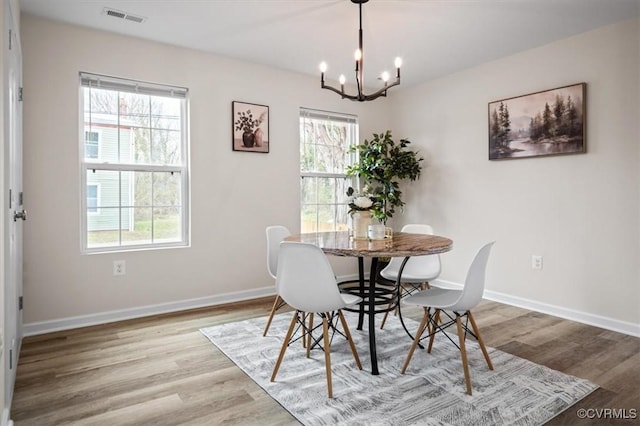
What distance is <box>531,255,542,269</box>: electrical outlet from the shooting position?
12.4ft

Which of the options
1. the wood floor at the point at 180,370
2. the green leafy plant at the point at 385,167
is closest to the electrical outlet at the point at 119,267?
the wood floor at the point at 180,370

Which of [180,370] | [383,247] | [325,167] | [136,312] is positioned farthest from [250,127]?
[180,370]

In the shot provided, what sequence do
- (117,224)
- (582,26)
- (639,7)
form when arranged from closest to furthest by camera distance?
(639,7)
(582,26)
(117,224)

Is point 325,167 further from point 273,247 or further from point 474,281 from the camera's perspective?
point 474,281

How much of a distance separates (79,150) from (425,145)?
3.70m

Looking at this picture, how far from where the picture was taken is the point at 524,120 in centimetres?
384

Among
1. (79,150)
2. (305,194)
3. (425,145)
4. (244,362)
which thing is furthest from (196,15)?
(425,145)

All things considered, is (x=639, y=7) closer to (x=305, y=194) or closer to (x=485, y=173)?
(x=485, y=173)

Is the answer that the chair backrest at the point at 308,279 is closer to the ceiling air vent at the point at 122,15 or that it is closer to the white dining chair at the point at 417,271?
the white dining chair at the point at 417,271

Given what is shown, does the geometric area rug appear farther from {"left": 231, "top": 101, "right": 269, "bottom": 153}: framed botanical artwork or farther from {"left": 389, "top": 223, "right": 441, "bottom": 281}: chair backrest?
{"left": 231, "top": 101, "right": 269, "bottom": 153}: framed botanical artwork

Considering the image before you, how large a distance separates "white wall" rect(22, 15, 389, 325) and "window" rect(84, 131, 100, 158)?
0.35 ft

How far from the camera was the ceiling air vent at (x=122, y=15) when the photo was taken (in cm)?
300
